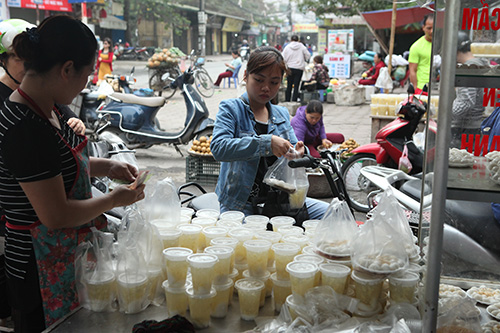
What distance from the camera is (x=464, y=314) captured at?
1.69 m

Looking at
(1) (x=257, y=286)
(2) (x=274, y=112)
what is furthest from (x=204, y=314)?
(2) (x=274, y=112)

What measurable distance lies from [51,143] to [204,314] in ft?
2.74

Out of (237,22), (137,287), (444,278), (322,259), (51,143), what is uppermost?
(237,22)

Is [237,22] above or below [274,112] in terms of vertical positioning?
above

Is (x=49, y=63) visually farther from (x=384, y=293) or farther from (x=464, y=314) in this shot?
(x=464, y=314)

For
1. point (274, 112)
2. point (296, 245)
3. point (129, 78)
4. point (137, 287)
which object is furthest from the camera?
point (129, 78)

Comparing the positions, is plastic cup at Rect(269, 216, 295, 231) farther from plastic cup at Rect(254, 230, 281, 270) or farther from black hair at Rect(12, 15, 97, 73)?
black hair at Rect(12, 15, 97, 73)

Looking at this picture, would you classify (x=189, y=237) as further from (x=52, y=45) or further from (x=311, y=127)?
(x=311, y=127)

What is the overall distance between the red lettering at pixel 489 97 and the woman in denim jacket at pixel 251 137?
1.01m

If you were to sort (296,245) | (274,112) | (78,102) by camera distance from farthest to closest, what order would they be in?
(78,102)
(274,112)
(296,245)

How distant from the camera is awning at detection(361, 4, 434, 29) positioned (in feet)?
50.2

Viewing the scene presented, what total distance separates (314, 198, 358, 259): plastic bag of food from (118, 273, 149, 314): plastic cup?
0.70m

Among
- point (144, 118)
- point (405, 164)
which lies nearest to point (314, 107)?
point (405, 164)

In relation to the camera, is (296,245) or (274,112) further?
(274,112)
